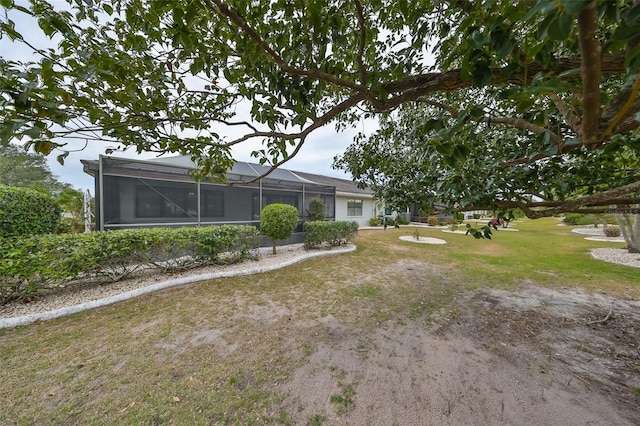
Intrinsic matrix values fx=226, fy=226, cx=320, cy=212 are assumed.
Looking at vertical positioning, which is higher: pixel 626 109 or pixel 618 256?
pixel 626 109

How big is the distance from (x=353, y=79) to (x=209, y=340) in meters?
3.64

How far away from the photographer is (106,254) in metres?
4.42

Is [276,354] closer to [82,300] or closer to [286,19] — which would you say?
[286,19]

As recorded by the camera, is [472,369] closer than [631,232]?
Yes

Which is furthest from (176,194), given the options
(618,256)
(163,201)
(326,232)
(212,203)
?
(618,256)

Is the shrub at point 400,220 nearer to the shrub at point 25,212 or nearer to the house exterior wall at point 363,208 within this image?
the shrub at point 25,212

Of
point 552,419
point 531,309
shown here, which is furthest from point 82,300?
point 531,309

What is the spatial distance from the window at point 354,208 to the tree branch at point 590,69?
16601 mm

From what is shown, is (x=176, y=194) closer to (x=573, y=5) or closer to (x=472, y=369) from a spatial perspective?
(x=472, y=369)

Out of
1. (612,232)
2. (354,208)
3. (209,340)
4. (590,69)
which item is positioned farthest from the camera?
(354,208)

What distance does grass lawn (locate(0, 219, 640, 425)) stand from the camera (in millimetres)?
1995

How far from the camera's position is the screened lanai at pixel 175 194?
611 centimetres

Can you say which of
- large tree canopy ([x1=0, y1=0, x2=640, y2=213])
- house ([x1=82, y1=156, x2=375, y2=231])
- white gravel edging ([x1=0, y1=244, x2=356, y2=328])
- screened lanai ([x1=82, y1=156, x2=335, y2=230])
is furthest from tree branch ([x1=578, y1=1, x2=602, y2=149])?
white gravel edging ([x1=0, y1=244, x2=356, y2=328])

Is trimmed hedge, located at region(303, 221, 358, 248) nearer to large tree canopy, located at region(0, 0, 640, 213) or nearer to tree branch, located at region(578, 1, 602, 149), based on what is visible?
large tree canopy, located at region(0, 0, 640, 213)
